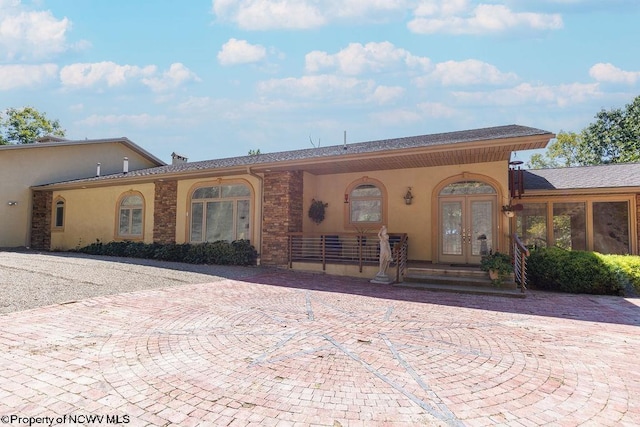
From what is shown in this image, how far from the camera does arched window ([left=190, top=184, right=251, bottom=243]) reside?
1161 cm

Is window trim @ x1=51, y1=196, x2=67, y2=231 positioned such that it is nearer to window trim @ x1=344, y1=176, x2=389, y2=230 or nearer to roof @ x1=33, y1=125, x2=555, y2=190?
roof @ x1=33, y1=125, x2=555, y2=190

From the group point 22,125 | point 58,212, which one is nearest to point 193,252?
point 58,212

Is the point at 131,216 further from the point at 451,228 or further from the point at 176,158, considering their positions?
the point at 451,228

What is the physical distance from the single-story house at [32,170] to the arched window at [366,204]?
44.0 feet

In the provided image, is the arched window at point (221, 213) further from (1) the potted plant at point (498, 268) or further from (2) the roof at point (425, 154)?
(1) the potted plant at point (498, 268)

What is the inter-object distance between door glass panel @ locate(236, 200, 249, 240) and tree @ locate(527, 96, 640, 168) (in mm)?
27466

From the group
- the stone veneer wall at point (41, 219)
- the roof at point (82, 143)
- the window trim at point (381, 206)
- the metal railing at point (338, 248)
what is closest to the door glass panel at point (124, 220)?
the stone veneer wall at point (41, 219)

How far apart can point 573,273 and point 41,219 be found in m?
20.9

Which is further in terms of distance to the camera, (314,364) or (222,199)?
(222,199)

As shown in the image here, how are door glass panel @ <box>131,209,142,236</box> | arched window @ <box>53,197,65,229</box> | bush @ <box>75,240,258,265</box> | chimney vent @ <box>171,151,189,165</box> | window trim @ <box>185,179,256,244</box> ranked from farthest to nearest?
1. chimney vent @ <box>171,151,189,165</box>
2. arched window @ <box>53,197,65,229</box>
3. door glass panel @ <box>131,209,142,236</box>
4. window trim @ <box>185,179,256,244</box>
5. bush @ <box>75,240,258,265</box>

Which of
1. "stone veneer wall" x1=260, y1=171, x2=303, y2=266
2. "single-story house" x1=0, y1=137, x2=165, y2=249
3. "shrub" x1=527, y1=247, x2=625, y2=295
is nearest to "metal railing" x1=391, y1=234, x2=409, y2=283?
"shrub" x1=527, y1=247, x2=625, y2=295

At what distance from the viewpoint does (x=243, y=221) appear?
11586 millimetres

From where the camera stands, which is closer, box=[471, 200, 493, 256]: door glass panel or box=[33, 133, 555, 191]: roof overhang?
box=[33, 133, 555, 191]: roof overhang

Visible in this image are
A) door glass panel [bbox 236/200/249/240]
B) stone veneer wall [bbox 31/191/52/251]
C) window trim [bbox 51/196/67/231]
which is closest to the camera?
door glass panel [bbox 236/200/249/240]
